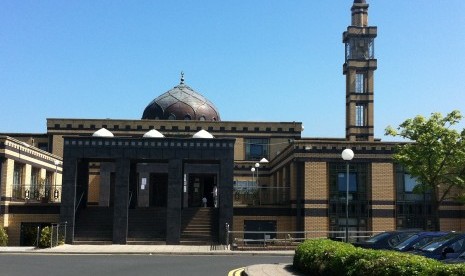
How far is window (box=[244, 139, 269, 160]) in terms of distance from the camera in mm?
59250

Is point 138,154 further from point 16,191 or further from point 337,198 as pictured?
point 337,198

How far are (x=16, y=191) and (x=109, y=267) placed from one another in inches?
904

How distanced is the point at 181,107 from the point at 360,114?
1743 cm

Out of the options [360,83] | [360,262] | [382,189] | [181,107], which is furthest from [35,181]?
[360,262]

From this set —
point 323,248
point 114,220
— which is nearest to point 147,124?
point 114,220

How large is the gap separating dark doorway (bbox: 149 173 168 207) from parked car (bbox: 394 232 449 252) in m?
32.0

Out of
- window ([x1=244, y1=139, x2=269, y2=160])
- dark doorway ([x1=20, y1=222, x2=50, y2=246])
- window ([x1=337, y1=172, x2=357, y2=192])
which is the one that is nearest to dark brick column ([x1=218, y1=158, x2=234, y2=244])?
window ([x1=337, y1=172, x2=357, y2=192])

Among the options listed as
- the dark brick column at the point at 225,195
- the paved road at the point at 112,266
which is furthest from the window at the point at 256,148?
the paved road at the point at 112,266

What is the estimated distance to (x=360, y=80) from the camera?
199 ft

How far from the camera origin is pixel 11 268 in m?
21.0

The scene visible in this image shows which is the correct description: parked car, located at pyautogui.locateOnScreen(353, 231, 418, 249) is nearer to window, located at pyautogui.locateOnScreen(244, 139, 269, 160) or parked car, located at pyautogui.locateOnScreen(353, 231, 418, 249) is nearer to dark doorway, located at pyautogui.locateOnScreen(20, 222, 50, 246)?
dark doorway, located at pyautogui.locateOnScreen(20, 222, 50, 246)

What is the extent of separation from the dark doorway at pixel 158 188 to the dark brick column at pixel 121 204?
13.1 meters

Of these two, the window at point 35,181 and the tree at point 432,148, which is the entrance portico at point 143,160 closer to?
the window at point 35,181

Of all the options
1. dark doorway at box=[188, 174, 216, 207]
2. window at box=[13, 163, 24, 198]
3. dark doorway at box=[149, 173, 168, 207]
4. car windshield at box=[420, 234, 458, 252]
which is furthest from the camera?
dark doorway at box=[188, 174, 216, 207]
